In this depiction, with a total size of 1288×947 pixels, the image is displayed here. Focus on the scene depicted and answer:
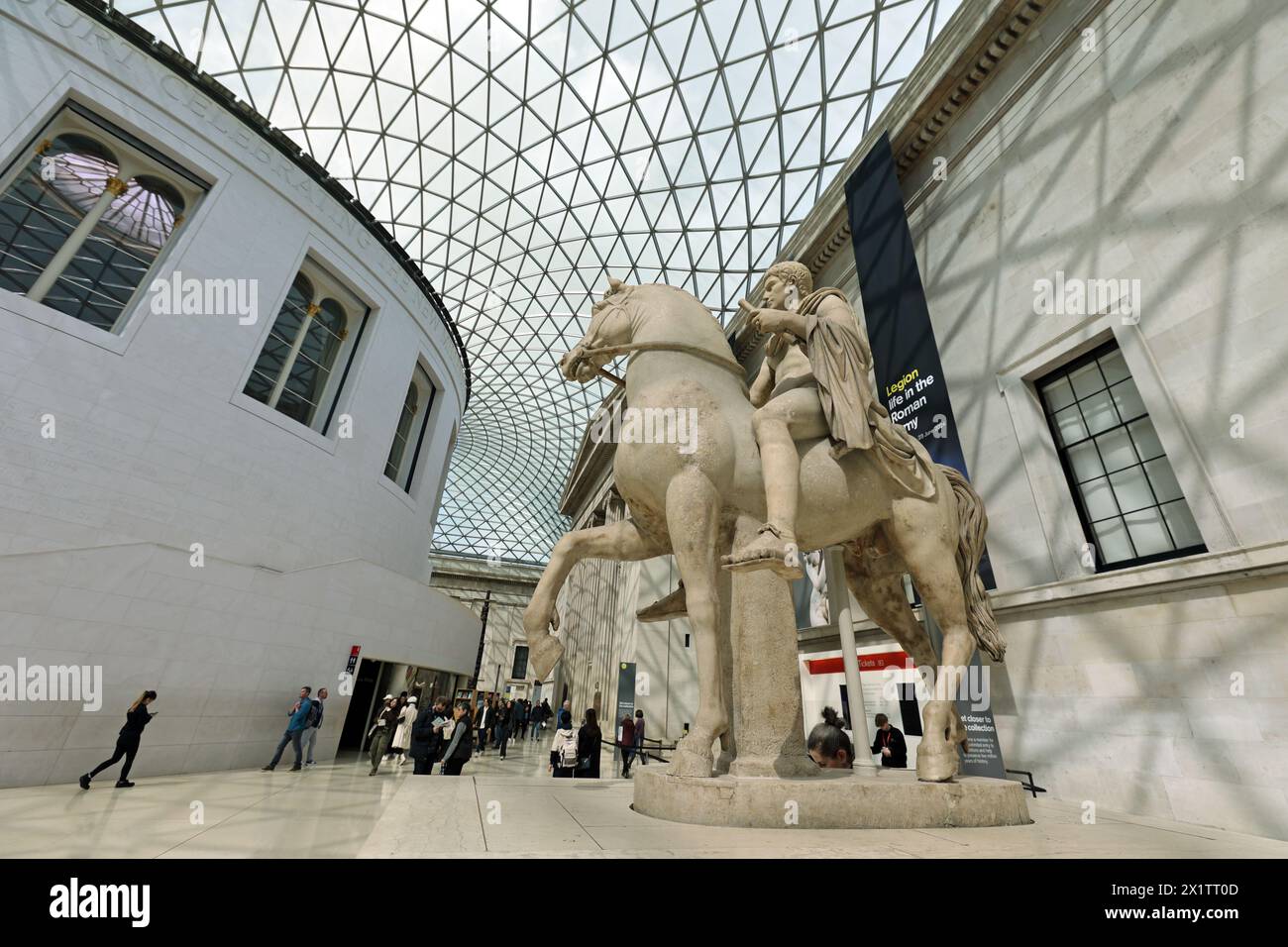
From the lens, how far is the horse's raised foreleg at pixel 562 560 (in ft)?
13.7

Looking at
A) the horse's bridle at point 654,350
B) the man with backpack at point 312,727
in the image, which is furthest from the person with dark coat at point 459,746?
the horse's bridle at point 654,350

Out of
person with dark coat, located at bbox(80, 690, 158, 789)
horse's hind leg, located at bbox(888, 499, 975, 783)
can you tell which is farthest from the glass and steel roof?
person with dark coat, located at bbox(80, 690, 158, 789)

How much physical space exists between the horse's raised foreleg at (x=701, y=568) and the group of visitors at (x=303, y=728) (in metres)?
12.6

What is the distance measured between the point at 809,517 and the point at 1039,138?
38.9ft

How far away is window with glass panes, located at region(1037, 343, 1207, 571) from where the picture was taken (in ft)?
28.6

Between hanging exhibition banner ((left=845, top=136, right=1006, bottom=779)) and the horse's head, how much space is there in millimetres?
8136

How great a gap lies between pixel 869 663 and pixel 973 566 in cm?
1030

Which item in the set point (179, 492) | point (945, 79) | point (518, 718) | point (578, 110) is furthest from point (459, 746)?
point (578, 110)

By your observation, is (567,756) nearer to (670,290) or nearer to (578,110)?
(670,290)

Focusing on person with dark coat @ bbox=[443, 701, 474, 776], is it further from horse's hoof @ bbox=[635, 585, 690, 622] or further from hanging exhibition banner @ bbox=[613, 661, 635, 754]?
hanging exhibition banner @ bbox=[613, 661, 635, 754]

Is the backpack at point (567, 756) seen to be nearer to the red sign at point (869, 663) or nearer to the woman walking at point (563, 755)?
the woman walking at point (563, 755)
